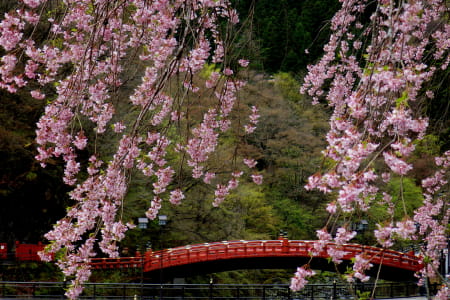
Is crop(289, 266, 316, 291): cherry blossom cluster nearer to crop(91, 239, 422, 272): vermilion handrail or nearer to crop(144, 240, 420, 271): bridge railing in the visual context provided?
crop(91, 239, 422, 272): vermilion handrail

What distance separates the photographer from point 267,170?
2114cm

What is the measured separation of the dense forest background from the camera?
13930mm

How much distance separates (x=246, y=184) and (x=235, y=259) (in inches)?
158

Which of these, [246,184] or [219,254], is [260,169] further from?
[219,254]

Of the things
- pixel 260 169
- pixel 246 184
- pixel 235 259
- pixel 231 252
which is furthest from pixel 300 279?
pixel 260 169

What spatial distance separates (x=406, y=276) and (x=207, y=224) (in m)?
5.89

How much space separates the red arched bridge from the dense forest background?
27.5 inches

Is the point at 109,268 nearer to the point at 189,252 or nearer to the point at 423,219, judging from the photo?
the point at 189,252

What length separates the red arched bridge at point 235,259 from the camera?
1507 centimetres

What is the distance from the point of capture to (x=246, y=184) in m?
19.3

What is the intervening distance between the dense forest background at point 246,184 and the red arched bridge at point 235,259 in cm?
70

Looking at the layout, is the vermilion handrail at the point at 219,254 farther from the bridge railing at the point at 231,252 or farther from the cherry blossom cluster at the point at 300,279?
the cherry blossom cluster at the point at 300,279

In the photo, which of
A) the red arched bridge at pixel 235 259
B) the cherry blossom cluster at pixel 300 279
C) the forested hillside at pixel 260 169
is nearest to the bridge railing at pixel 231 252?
the red arched bridge at pixel 235 259

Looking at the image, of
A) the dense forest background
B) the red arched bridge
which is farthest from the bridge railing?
the dense forest background
